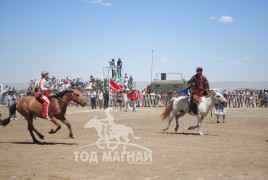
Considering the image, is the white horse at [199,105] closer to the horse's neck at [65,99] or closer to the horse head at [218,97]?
the horse head at [218,97]

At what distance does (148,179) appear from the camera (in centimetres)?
740

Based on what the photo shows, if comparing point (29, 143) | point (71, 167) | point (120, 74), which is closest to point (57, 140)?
point (29, 143)

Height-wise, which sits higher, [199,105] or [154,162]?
[199,105]

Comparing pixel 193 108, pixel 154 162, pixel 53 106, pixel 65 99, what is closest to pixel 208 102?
pixel 193 108

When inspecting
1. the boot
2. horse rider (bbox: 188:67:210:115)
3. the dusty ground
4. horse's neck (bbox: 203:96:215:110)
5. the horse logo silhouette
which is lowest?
the dusty ground

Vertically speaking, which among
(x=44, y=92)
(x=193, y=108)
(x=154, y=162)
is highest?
(x=44, y=92)

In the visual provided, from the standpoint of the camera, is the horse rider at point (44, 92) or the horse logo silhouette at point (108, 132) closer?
the horse logo silhouette at point (108, 132)

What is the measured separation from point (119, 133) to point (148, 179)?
17.3 feet

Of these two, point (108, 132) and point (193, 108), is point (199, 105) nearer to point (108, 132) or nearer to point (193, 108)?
point (193, 108)

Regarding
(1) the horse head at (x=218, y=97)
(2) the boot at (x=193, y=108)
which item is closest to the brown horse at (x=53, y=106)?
(2) the boot at (x=193, y=108)

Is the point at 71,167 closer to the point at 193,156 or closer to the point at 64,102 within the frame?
the point at 193,156

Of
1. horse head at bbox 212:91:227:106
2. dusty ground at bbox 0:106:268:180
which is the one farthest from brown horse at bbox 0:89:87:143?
horse head at bbox 212:91:227:106

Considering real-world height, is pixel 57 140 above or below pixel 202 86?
below

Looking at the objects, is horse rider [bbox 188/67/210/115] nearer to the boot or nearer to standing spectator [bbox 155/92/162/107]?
the boot
